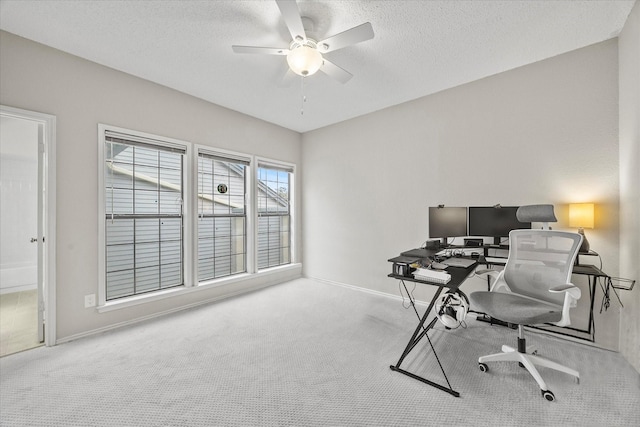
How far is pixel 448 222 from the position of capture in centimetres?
301

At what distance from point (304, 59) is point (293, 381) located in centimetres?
250

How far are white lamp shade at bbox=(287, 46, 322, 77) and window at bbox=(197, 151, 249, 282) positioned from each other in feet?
7.08

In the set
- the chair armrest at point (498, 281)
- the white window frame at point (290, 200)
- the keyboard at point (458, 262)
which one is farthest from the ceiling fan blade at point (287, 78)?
the chair armrest at point (498, 281)

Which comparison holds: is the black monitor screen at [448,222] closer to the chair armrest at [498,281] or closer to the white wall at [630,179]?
the chair armrest at [498,281]

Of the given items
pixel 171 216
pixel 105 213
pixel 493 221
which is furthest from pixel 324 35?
pixel 105 213

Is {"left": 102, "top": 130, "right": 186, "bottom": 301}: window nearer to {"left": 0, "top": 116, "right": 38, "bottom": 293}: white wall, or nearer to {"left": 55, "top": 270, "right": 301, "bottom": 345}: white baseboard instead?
{"left": 55, "top": 270, "right": 301, "bottom": 345}: white baseboard

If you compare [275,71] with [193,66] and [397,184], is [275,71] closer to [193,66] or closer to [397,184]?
[193,66]

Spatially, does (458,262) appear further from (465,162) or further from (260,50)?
(260,50)

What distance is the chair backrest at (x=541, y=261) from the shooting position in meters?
2.02

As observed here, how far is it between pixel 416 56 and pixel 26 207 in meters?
6.17

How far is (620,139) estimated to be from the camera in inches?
91.4

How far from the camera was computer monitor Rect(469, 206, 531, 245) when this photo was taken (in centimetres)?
275

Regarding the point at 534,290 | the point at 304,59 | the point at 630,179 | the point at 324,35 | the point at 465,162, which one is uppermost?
the point at 324,35

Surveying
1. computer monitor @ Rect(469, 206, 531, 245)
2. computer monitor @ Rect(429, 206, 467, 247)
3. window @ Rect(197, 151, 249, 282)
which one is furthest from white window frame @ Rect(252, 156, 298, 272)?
computer monitor @ Rect(469, 206, 531, 245)
